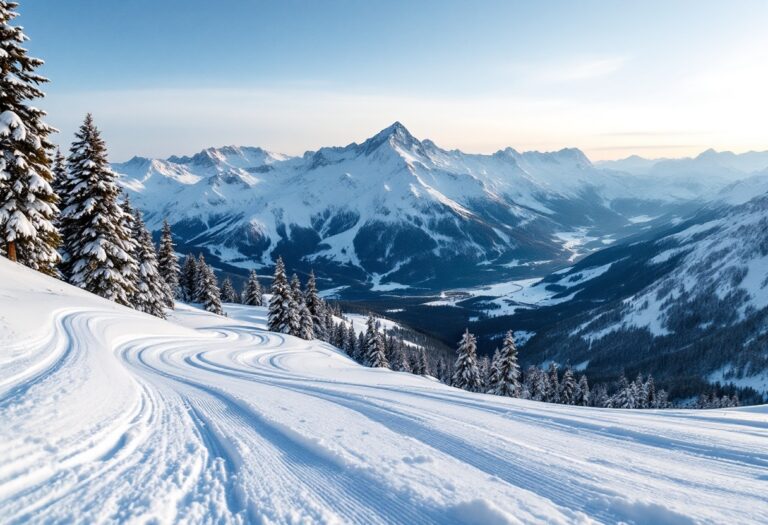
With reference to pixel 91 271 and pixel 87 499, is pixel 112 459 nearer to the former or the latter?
pixel 87 499

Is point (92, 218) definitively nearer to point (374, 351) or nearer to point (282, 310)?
point (282, 310)

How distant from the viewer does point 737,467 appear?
14.9 feet

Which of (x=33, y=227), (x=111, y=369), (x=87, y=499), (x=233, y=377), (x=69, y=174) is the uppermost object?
(x=69, y=174)

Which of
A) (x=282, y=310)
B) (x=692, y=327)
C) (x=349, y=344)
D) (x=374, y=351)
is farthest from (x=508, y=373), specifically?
(x=692, y=327)

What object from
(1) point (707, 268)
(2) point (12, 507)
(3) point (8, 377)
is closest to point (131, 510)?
(2) point (12, 507)

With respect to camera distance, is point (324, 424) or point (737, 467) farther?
point (324, 424)

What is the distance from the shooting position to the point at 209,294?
182 feet

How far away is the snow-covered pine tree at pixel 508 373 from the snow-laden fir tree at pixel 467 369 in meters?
2.82

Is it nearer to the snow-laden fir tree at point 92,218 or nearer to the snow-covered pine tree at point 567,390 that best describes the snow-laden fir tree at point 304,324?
the snow-laden fir tree at point 92,218

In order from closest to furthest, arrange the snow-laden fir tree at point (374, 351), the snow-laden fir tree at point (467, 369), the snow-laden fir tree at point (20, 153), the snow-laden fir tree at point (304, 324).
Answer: the snow-laden fir tree at point (20, 153)
the snow-laden fir tree at point (467, 369)
the snow-laden fir tree at point (304, 324)
the snow-laden fir tree at point (374, 351)

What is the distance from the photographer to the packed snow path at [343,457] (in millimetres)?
3465

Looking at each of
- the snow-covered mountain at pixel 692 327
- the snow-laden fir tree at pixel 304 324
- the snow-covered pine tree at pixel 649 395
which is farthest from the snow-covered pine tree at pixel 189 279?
the snow-covered mountain at pixel 692 327

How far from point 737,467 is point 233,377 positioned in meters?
10.8

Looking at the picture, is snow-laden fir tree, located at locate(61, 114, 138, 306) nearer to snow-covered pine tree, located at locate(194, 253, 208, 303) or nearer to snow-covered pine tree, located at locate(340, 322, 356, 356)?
snow-covered pine tree, located at locate(194, 253, 208, 303)
